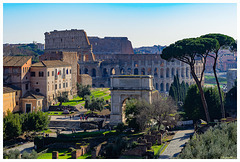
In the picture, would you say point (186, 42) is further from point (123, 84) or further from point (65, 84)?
point (65, 84)

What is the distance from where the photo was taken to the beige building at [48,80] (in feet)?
131

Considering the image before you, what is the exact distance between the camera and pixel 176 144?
82.5 ft

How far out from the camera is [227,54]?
102 metres

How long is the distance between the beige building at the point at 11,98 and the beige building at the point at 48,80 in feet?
10.0

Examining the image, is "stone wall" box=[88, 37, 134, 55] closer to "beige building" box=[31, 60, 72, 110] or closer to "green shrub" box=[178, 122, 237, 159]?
"beige building" box=[31, 60, 72, 110]

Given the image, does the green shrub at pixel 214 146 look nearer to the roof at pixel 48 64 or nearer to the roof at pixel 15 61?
the roof at pixel 15 61

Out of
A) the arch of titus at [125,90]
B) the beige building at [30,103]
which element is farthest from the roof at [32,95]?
the arch of titus at [125,90]

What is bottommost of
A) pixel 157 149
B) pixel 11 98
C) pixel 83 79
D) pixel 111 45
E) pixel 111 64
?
pixel 157 149

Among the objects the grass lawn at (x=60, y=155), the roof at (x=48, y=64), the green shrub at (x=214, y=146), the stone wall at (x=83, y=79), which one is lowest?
the grass lawn at (x=60, y=155)

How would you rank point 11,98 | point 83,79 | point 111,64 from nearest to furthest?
point 11,98 → point 83,79 → point 111,64

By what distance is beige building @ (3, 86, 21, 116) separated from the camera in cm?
3453

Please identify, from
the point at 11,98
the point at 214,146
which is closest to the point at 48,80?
the point at 11,98

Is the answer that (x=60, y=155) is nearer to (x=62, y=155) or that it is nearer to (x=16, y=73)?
(x=62, y=155)

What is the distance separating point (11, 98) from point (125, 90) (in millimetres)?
11144
